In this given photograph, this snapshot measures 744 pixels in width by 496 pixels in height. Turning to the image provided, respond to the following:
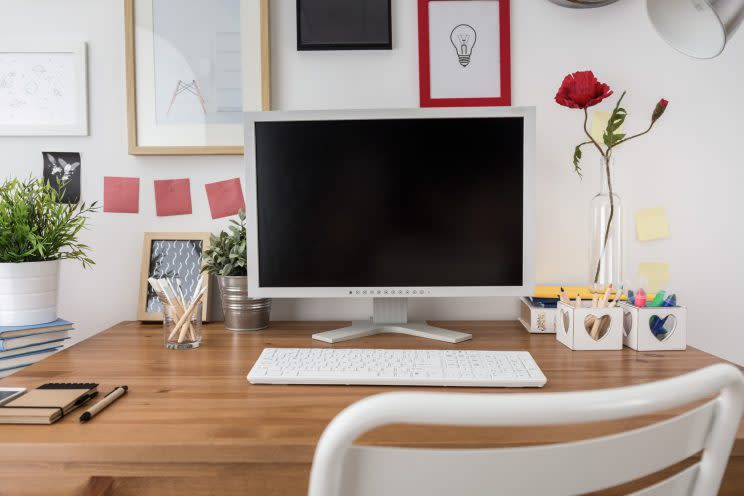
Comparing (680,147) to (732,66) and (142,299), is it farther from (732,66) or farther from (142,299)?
(142,299)

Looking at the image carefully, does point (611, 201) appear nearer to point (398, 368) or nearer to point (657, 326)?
point (657, 326)

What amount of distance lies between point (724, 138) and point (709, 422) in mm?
1113

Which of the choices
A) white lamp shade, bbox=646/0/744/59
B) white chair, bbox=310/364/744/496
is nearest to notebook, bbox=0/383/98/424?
white chair, bbox=310/364/744/496

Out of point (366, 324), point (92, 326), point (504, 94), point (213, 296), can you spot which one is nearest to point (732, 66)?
point (504, 94)

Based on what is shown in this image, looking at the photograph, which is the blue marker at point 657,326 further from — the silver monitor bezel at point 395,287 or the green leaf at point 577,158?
the green leaf at point 577,158

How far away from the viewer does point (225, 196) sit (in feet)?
4.49

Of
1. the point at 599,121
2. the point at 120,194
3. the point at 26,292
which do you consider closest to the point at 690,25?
→ the point at 599,121

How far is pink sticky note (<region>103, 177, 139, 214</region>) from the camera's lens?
53.7 inches

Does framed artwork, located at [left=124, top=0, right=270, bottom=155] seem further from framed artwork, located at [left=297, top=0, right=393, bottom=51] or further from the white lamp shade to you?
the white lamp shade

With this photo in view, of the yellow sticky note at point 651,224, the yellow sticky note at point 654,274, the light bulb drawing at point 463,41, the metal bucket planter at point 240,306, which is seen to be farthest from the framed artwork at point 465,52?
the metal bucket planter at point 240,306

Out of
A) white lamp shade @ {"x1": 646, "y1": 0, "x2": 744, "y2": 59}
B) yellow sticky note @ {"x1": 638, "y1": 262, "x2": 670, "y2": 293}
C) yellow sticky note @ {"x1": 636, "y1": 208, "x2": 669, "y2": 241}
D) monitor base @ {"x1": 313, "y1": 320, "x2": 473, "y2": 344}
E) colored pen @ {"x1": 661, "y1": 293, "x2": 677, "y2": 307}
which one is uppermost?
white lamp shade @ {"x1": 646, "y1": 0, "x2": 744, "y2": 59}

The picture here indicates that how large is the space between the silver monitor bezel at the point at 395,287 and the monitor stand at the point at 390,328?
9 centimetres

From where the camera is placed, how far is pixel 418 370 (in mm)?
884

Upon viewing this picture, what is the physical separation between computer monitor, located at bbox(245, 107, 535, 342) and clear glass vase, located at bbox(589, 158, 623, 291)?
264mm
